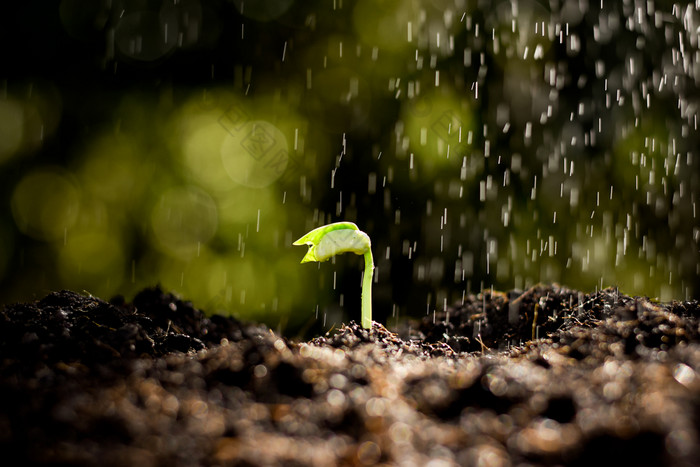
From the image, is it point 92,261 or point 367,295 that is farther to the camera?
point 92,261

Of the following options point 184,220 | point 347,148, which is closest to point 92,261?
point 184,220

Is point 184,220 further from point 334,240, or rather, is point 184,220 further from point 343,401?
point 343,401

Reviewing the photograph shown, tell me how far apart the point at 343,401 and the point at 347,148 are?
2.53 meters

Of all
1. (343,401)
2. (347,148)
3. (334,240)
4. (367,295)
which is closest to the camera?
(343,401)

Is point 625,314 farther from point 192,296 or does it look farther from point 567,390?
point 192,296

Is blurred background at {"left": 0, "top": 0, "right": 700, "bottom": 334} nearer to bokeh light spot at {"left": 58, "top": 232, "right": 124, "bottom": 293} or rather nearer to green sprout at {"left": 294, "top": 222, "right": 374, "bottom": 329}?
bokeh light spot at {"left": 58, "top": 232, "right": 124, "bottom": 293}

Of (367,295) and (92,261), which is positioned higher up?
(367,295)

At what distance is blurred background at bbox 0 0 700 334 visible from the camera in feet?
9.84

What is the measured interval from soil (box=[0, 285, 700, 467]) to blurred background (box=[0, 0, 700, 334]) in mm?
1897

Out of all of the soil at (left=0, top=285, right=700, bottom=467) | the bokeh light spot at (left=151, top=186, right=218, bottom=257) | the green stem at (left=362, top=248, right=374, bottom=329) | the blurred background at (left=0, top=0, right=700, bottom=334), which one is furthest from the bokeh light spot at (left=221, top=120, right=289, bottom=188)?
the soil at (left=0, top=285, right=700, bottom=467)

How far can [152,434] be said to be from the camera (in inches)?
22.9

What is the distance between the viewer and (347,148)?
10.3 ft

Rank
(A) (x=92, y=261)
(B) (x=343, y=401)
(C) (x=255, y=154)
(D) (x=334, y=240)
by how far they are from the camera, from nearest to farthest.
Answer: (B) (x=343, y=401) → (D) (x=334, y=240) → (A) (x=92, y=261) → (C) (x=255, y=154)

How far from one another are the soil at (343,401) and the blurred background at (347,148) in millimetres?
1897
